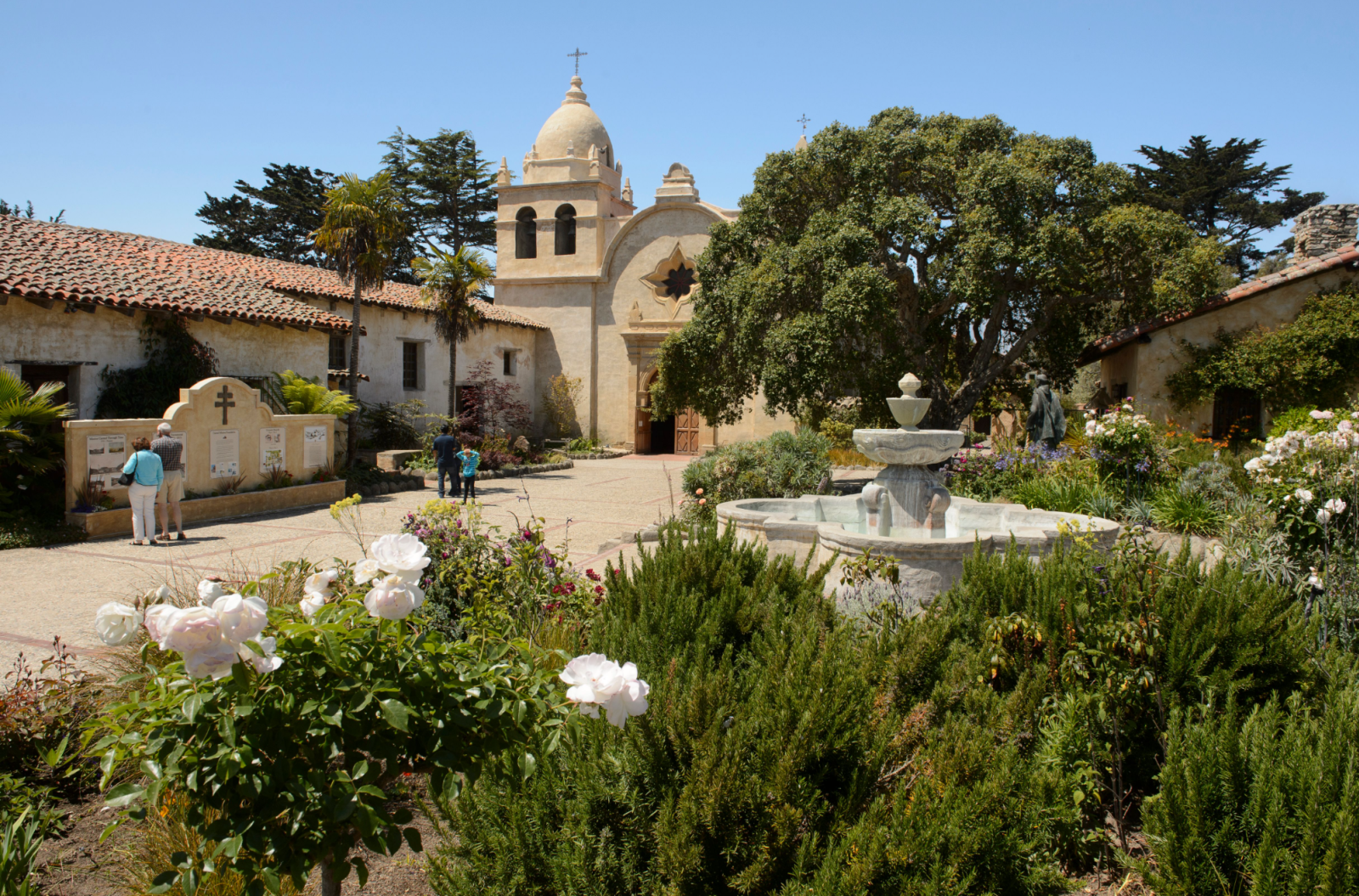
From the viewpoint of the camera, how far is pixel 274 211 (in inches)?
1423

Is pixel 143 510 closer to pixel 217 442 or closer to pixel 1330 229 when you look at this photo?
pixel 217 442

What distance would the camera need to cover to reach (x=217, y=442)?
43.7ft

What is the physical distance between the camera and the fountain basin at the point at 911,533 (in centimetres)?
612

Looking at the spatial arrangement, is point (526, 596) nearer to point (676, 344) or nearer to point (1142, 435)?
point (1142, 435)

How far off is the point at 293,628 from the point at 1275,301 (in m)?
18.6

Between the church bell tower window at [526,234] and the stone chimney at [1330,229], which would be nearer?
the stone chimney at [1330,229]

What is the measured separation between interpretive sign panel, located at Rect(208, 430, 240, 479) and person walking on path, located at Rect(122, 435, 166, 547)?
7.58 feet

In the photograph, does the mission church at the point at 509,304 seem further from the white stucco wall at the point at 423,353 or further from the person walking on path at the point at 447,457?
the person walking on path at the point at 447,457

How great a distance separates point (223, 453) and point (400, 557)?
1319cm

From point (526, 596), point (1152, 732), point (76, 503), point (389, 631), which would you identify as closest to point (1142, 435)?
point (1152, 732)

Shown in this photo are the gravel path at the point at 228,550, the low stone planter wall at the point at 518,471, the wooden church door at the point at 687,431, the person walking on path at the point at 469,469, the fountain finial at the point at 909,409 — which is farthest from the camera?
the wooden church door at the point at 687,431

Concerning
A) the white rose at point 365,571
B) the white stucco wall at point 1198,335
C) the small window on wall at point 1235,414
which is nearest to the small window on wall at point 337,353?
the white stucco wall at point 1198,335

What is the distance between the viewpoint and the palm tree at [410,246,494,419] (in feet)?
68.2

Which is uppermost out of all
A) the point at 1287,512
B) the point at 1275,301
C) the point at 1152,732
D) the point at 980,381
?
the point at 1275,301
